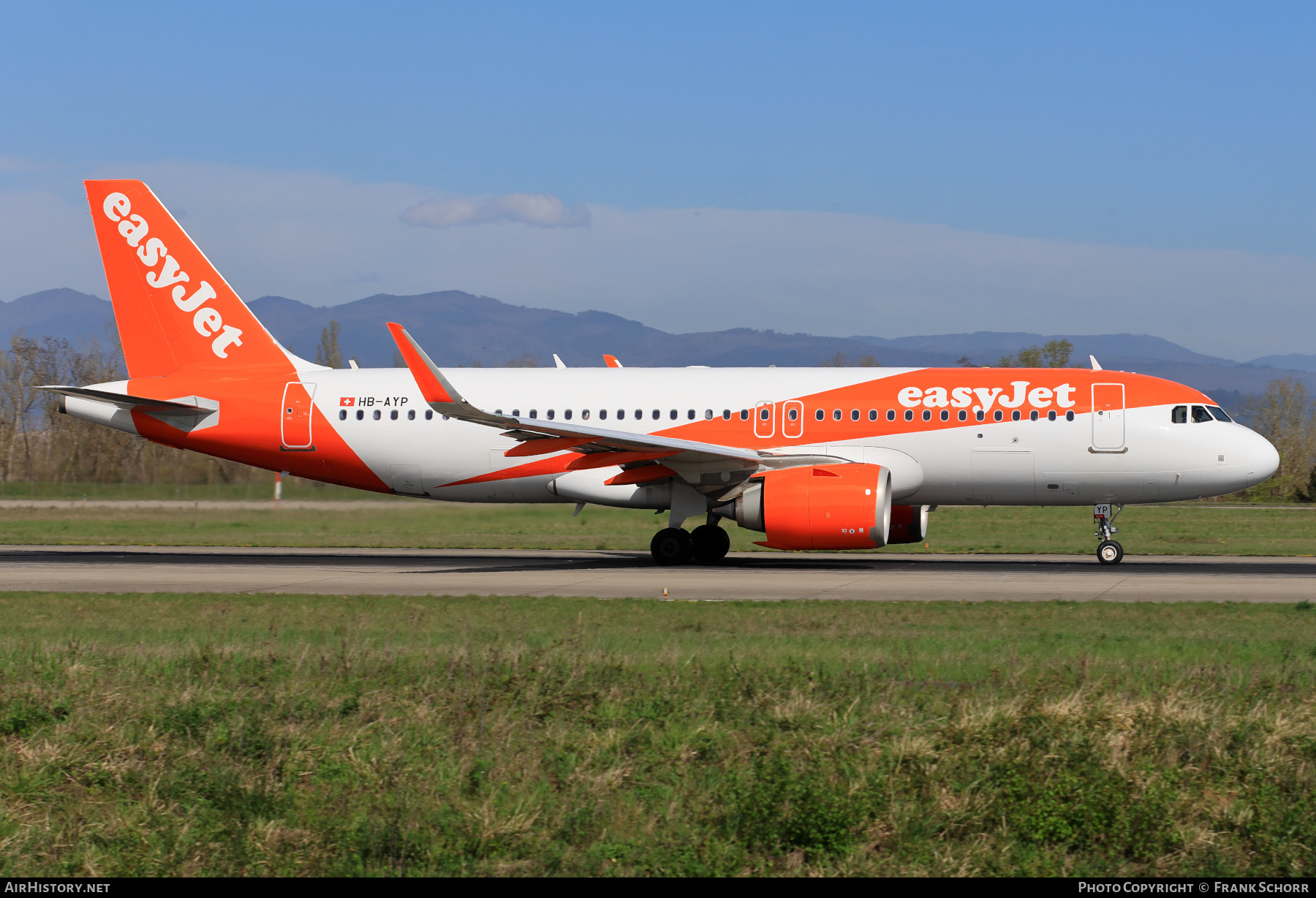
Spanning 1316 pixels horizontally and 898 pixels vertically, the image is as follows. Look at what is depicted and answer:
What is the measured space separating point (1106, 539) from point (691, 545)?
28.5 ft

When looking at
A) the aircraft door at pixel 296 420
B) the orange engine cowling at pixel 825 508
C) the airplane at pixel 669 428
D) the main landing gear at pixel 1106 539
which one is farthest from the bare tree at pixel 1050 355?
the aircraft door at pixel 296 420

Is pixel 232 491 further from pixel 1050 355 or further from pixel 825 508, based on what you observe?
pixel 1050 355

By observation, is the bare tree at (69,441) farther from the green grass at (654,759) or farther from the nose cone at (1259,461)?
the nose cone at (1259,461)

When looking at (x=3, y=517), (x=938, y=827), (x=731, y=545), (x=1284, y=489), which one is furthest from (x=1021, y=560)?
(x=1284, y=489)

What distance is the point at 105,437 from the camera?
1925 inches

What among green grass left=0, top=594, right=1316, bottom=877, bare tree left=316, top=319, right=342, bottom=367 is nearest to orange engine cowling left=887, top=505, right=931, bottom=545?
green grass left=0, top=594, right=1316, bottom=877

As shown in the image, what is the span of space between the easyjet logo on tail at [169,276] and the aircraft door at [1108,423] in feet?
61.8

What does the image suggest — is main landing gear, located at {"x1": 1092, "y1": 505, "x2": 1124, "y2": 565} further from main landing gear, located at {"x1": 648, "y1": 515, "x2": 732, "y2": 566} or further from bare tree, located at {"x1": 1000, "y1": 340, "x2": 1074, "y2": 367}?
bare tree, located at {"x1": 1000, "y1": 340, "x2": 1074, "y2": 367}

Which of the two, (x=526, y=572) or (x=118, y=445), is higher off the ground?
(x=118, y=445)

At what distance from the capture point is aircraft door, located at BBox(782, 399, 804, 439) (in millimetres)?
24625

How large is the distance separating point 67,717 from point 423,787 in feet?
11.4

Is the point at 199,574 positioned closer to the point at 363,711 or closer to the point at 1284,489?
the point at 363,711

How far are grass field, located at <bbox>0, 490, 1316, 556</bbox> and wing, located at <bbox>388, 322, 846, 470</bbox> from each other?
3088mm
